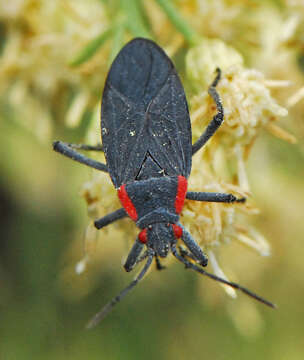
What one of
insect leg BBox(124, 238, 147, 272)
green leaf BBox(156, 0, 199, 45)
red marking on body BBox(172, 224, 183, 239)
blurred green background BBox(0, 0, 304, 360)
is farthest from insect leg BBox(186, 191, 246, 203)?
blurred green background BBox(0, 0, 304, 360)

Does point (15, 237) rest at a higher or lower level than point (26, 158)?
lower

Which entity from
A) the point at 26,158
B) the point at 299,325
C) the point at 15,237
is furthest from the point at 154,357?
the point at 26,158

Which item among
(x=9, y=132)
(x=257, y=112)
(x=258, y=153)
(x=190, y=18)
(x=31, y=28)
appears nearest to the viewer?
(x=257, y=112)

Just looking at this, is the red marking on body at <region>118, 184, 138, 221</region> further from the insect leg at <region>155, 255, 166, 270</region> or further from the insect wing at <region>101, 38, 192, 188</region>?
the insect leg at <region>155, 255, 166, 270</region>

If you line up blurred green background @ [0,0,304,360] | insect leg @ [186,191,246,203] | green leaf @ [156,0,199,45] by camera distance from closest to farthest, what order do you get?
insect leg @ [186,191,246,203] < green leaf @ [156,0,199,45] < blurred green background @ [0,0,304,360]

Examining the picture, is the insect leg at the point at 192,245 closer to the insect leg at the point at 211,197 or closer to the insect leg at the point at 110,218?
the insect leg at the point at 211,197

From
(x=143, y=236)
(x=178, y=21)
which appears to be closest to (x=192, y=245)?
(x=143, y=236)

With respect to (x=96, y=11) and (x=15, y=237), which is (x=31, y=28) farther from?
(x=15, y=237)
